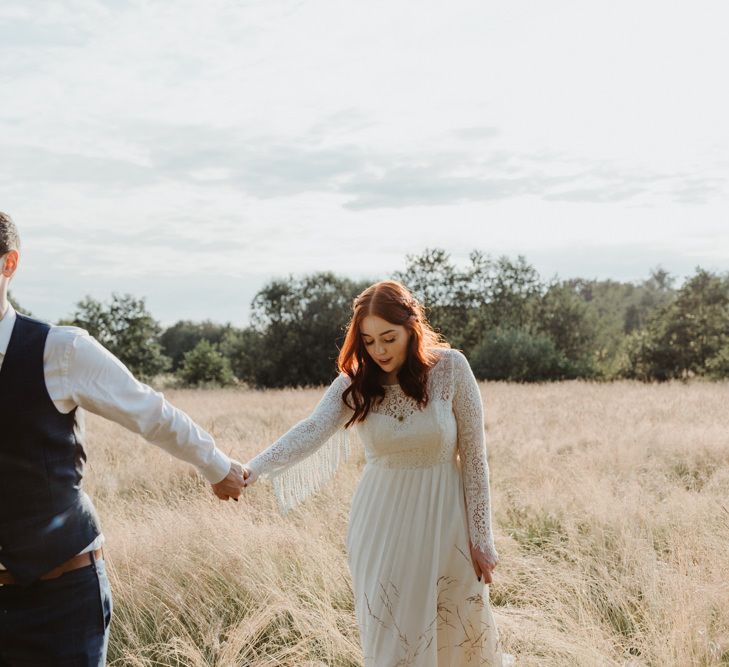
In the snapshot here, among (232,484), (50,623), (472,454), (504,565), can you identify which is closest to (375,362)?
(472,454)

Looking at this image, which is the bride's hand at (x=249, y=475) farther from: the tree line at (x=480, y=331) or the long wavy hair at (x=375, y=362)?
the tree line at (x=480, y=331)

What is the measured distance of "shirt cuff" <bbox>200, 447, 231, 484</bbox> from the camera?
2.85m

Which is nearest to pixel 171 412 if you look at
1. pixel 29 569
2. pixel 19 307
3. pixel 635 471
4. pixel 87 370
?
pixel 87 370

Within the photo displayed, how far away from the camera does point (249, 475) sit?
339cm

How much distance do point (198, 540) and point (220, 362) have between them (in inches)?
1034

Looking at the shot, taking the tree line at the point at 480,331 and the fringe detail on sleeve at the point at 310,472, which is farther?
the tree line at the point at 480,331

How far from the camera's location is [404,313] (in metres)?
3.39

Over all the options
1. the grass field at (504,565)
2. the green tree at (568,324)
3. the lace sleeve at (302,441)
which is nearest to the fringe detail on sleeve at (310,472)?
the lace sleeve at (302,441)

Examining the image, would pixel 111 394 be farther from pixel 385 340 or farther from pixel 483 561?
pixel 483 561

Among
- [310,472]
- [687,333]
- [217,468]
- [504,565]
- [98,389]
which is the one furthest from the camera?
[687,333]

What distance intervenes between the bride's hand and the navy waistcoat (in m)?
A: 1.14

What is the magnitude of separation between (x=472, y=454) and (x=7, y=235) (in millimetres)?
2052

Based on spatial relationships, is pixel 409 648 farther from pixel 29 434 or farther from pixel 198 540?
pixel 198 540

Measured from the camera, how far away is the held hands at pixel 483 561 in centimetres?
323
